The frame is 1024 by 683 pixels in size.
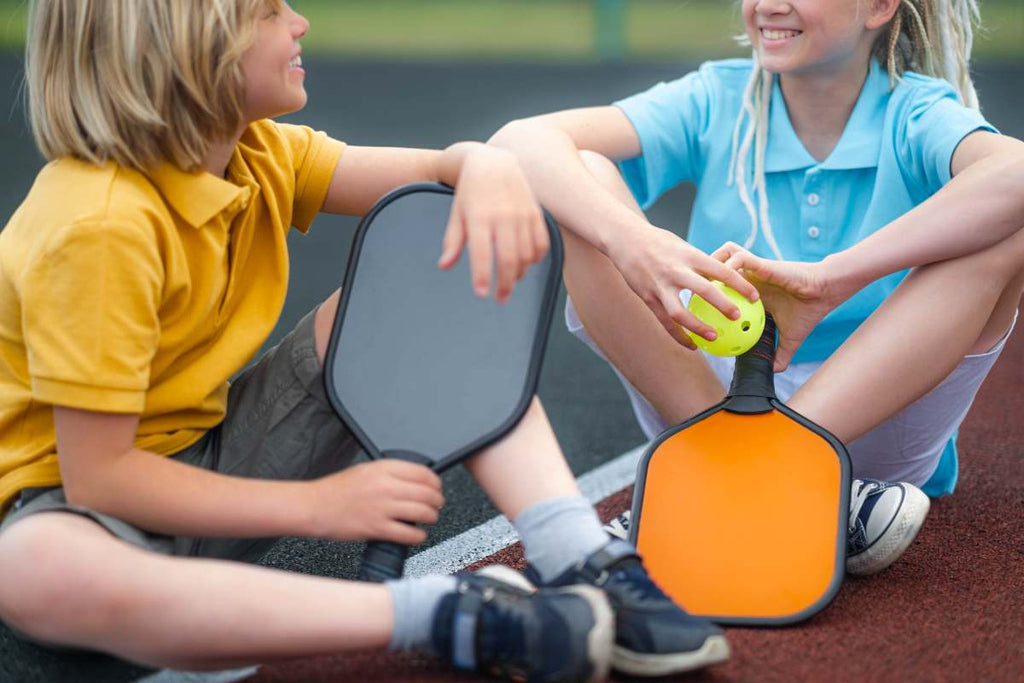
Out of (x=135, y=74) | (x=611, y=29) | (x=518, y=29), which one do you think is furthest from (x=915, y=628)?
(x=518, y=29)

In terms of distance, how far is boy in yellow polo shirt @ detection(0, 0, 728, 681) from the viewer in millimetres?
1273

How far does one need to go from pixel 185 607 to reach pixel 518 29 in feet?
32.3

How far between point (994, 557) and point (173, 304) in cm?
116

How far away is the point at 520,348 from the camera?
149 centimetres

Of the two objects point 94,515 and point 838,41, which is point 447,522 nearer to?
point 94,515

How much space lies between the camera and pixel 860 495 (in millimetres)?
1727

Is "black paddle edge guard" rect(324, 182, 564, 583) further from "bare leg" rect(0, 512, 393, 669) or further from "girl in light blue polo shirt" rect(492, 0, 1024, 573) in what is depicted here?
"girl in light blue polo shirt" rect(492, 0, 1024, 573)

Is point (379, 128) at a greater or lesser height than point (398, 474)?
lesser

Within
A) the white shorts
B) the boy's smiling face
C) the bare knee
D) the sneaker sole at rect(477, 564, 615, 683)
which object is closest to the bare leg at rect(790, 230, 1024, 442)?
the white shorts

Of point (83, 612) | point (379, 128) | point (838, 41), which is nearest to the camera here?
point (83, 612)

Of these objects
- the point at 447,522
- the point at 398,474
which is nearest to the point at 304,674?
the point at 398,474

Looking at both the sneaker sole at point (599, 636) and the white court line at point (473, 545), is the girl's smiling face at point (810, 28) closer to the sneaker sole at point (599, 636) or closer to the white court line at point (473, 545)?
the white court line at point (473, 545)

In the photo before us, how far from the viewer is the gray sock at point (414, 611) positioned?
4.20ft

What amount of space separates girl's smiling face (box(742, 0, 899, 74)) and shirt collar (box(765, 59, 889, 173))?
66mm
